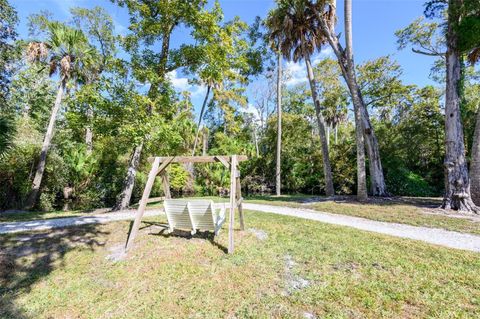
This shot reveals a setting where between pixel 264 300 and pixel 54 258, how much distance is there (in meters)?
4.31

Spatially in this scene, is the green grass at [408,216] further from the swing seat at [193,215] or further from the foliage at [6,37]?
the foliage at [6,37]

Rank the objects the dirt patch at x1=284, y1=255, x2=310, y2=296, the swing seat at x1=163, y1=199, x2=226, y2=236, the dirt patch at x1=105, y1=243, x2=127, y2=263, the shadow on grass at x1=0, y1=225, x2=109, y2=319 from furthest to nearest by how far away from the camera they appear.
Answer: the swing seat at x1=163, y1=199, x2=226, y2=236
the dirt patch at x1=105, y1=243, x2=127, y2=263
the shadow on grass at x1=0, y1=225, x2=109, y2=319
the dirt patch at x1=284, y1=255, x2=310, y2=296

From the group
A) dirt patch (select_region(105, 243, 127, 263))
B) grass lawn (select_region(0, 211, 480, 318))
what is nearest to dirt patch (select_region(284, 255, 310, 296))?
grass lawn (select_region(0, 211, 480, 318))

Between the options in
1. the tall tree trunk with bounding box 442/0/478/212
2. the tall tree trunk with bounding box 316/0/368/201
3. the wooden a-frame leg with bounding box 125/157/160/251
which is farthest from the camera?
the tall tree trunk with bounding box 316/0/368/201

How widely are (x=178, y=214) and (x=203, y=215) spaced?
2.19 feet

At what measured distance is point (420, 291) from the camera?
10.4 ft

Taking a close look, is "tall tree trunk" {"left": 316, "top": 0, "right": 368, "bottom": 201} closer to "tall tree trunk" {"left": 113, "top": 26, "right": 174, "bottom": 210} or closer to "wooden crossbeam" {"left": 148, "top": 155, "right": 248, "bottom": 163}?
"wooden crossbeam" {"left": 148, "top": 155, "right": 248, "bottom": 163}

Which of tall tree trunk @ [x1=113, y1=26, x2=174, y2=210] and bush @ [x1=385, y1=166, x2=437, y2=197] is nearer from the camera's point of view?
tall tree trunk @ [x1=113, y1=26, x2=174, y2=210]

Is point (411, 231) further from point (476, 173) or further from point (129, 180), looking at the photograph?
point (129, 180)

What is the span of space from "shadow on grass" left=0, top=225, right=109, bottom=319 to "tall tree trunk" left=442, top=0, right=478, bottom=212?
1177cm

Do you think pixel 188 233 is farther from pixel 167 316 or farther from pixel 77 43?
pixel 77 43

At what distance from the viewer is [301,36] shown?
14414 mm

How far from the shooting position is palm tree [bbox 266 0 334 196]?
13.8 m

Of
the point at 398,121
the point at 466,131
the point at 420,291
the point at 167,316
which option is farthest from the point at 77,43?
the point at 466,131
